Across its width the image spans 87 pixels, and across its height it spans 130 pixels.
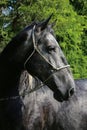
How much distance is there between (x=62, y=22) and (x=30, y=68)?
16.2 metres

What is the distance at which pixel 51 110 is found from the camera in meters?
6.14

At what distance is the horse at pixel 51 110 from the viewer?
19.0 feet

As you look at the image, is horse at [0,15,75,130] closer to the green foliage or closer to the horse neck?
the horse neck

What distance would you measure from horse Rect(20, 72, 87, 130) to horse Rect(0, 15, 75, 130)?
0.35 ft

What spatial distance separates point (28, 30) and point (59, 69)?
0.70 m

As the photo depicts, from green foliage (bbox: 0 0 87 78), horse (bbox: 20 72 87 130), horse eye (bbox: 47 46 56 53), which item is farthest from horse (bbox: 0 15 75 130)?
green foliage (bbox: 0 0 87 78)

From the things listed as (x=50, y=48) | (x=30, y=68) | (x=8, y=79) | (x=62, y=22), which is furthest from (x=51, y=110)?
(x=62, y=22)

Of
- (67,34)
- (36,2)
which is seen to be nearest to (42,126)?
(36,2)

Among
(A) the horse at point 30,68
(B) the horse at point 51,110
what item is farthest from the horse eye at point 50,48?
(B) the horse at point 51,110

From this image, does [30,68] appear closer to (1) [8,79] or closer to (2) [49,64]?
(2) [49,64]

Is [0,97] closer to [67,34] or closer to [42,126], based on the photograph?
[42,126]

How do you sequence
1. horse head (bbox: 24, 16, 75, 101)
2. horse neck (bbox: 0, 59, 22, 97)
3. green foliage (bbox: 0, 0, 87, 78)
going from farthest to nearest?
green foliage (bbox: 0, 0, 87, 78), horse neck (bbox: 0, 59, 22, 97), horse head (bbox: 24, 16, 75, 101)

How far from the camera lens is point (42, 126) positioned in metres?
5.95

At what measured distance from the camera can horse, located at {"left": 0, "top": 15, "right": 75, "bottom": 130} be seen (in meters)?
5.33
